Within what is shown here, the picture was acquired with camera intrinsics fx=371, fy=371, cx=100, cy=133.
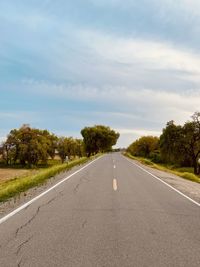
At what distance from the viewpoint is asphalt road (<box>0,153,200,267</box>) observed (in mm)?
5742

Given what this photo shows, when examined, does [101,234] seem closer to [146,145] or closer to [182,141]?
[182,141]

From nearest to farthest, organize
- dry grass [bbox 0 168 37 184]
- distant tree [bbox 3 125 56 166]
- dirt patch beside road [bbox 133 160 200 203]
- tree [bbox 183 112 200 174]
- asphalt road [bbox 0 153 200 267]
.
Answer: asphalt road [bbox 0 153 200 267] → dirt patch beside road [bbox 133 160 200 203] → dry grass [bbox 0 168 37 184] → tree [bbox 183 112 200 174] → distant tree [bbox 3 125 56 166]

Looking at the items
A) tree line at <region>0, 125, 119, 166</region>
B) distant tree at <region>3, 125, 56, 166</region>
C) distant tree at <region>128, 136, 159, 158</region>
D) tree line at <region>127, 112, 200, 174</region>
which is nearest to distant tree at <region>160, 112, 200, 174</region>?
tree line at <region>127, 112, 200, 174</region>

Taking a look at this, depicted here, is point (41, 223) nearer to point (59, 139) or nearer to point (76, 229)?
point (76, 229)

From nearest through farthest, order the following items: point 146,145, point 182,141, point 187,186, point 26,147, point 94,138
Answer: point 187,186 < point 182,141 < point 26,147 < point 94,138 < point 146,145

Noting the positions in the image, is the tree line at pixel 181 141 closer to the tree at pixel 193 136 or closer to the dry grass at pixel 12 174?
the tree at pixel 193 136

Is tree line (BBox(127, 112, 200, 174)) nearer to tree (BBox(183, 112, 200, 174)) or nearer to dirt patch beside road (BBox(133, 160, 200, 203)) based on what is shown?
tree (BBox(183, 112, 200, 174))

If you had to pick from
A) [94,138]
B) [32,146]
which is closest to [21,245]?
[32,146]

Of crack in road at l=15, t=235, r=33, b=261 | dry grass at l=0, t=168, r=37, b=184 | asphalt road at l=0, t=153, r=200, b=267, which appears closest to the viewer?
asphalt road at l=0, t=153, r=200, b=267

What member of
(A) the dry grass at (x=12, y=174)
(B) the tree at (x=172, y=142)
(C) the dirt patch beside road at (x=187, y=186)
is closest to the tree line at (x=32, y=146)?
(A) the dry grass at (x=12, y=174)

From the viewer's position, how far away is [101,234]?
7.45m

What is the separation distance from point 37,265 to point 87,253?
3.18ft

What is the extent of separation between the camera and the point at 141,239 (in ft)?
23.2

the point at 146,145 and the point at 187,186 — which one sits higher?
the point at 146,145
